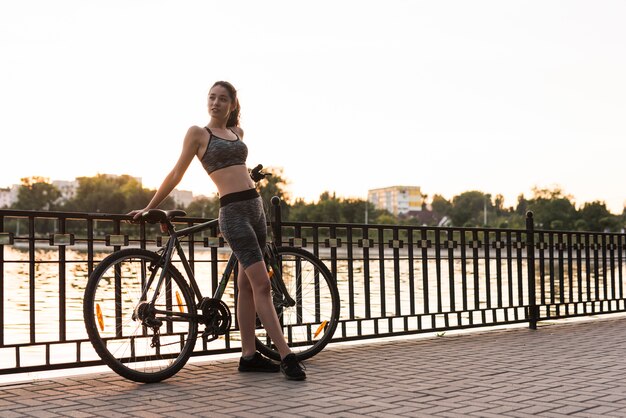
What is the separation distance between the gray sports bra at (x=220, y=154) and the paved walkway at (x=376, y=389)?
143cm

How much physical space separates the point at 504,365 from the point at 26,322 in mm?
8352

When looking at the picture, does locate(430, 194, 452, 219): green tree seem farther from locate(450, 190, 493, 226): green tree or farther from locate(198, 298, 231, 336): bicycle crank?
locate(198, 298, 231, 336): bicycle crank

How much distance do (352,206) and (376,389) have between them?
3858 inches

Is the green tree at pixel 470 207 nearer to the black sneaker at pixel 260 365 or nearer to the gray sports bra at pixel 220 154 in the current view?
the black sneaker at pixel 260 365

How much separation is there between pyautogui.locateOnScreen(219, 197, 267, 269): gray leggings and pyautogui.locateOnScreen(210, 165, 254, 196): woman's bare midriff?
0.09 meters

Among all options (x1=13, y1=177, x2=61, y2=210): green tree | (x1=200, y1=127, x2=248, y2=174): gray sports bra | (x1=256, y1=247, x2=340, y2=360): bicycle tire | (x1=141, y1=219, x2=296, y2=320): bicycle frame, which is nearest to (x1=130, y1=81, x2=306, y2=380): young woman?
(x1=200, y1=127, x2=248, y2=174): gray sports bra

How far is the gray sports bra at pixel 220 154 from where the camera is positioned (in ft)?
16.3

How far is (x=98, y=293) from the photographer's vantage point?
4.86 metres

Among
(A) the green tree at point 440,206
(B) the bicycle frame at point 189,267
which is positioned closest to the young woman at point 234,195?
(B) the bicycle frame at point 189,267

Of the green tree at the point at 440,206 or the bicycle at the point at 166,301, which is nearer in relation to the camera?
the bicycle at the point at 166,301

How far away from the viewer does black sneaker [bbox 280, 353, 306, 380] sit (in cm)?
495

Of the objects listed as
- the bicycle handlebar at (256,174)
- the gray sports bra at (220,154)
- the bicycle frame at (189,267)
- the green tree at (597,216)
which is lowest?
the bicycle frame at (189,267)

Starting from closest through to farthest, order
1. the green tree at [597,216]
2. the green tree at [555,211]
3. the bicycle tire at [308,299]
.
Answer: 1. the bicycle tire at [308,299]
2. the green tree at [597,216]
3. the green tree at [555,211]

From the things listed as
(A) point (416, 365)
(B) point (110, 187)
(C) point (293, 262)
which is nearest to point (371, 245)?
(C) point (293, 262)
